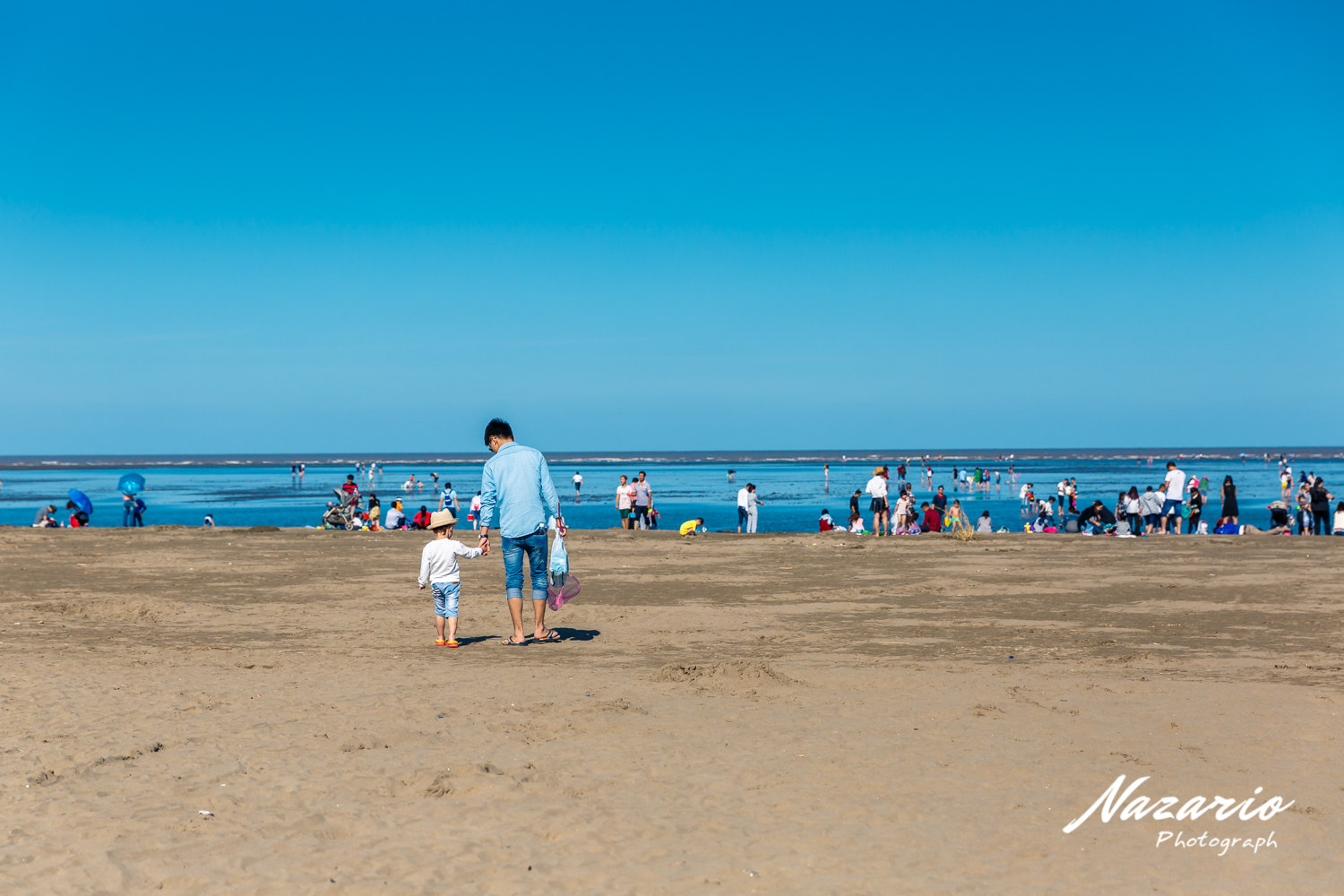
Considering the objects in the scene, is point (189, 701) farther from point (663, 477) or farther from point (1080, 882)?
point (663, 477)

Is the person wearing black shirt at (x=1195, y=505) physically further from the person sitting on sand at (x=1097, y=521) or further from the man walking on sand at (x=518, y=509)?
the man walking on sand at (x=518, y=509)

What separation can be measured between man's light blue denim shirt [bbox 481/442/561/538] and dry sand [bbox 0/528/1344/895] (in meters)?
1.07

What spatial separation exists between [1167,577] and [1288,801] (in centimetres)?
1063

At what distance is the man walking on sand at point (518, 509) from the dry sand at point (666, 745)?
0.67m

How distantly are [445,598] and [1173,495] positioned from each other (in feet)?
65.0

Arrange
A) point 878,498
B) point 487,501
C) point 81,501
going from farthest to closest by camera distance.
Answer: point 81,501, point 878,498, point 487,501

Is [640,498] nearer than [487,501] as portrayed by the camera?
No

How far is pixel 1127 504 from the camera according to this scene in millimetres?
26578

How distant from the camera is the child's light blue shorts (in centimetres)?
922

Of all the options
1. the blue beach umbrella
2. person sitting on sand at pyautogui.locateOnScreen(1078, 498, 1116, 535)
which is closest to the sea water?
the blue beach umbrella

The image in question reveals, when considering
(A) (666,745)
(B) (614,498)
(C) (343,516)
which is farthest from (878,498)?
(B) (614,498)

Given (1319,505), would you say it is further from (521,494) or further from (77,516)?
(77,516)

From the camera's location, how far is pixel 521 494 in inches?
349

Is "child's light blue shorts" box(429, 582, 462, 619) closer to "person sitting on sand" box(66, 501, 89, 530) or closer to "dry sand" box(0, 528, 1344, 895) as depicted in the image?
"dry sand" box(0, 528, 1344, 895)
